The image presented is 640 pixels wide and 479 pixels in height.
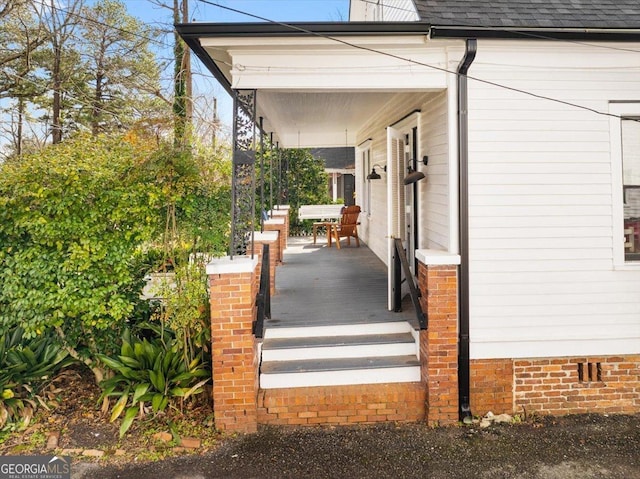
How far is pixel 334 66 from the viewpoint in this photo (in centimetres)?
469

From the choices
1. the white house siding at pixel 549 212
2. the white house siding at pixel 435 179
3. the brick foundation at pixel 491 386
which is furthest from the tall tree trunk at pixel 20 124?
the brick foundation at pixel 491 386

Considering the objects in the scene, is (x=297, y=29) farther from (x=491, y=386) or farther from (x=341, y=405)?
(x=491, y=386)

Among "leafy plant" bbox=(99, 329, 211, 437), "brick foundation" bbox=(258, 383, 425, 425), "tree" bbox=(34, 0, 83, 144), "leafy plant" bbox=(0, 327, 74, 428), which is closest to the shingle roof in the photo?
"brick foundation" bbox=(258, 383, 425, 425)

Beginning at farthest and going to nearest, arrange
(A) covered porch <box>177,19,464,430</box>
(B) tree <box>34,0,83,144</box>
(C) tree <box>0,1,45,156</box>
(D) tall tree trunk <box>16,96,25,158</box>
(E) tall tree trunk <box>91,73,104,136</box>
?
(E) tall tree trunk <box>91,73,104,136</box>, (D) tall tree trunk <box>16,96,25,158</box>, (B) tree <box>34,0,83,144</box>, (C) tree <box>0,1,45,156</box>, (A) covered porch <box>177,19,464,430</box>

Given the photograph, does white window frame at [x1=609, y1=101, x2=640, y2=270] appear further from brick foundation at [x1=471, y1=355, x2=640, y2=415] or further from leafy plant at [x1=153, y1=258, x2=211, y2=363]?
leafy plant at [x1=153, y1=258, x2=211, y2=363]

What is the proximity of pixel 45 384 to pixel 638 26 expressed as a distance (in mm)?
7118

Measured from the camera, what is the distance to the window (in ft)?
16.1

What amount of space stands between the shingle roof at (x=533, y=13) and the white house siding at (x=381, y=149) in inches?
35.6

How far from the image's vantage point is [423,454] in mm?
4051

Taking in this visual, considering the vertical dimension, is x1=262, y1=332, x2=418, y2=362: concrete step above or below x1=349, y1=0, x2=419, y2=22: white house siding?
below

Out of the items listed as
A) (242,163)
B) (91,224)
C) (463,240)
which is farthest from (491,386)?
(91,224)

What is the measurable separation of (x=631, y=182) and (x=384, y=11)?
535 cm

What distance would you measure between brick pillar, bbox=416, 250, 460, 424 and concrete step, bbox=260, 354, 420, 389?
274 millimetres

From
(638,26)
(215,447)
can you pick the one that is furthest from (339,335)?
(638,26)
